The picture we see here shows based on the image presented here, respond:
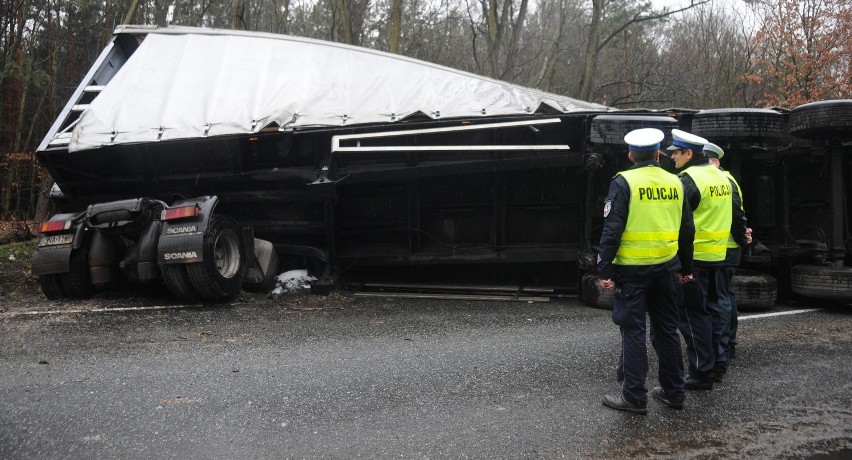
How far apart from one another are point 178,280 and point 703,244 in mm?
5175

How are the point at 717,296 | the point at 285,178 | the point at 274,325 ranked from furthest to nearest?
the point at 285,178
the point at 274,325
the point at 717,296

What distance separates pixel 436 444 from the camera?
3.10 m

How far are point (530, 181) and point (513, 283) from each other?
4.53 feet

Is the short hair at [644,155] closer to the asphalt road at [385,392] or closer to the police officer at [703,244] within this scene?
the police officer at [703,244]

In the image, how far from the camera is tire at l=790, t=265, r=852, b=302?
20.9 feet

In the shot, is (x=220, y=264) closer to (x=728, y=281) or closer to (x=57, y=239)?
(x=57, y=239)

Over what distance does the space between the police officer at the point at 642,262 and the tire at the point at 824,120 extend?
152 inches

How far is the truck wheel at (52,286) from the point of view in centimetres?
678

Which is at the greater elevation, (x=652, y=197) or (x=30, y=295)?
(x=652, y=197)

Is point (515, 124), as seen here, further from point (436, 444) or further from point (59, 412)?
point (59, 412)

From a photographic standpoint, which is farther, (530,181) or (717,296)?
(530,181)

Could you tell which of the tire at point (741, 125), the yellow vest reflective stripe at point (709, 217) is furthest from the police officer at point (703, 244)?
the tire at point (741, 125)

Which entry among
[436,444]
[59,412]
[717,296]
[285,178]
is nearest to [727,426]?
[717,296]

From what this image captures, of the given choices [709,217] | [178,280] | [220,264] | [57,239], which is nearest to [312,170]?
[220,264]
